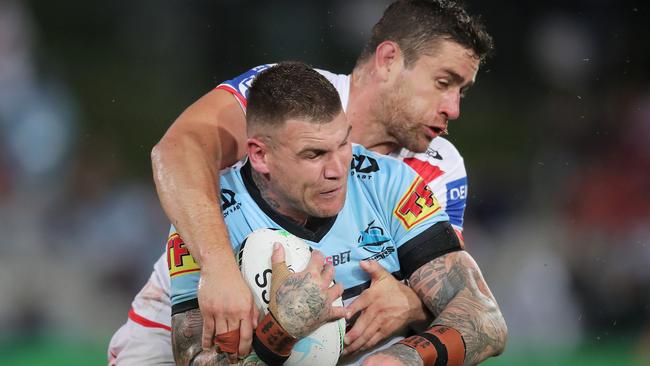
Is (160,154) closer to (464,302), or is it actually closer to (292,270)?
(292,270)

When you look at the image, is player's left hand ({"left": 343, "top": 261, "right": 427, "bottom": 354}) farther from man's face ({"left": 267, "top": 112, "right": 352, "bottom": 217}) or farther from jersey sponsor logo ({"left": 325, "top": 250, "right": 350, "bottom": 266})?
man's face ({"left": 267, "top": 112, "right": 352, "bottom": 217})

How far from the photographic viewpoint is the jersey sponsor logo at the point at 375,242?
360 centimetres

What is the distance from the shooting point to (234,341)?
3.21 metres

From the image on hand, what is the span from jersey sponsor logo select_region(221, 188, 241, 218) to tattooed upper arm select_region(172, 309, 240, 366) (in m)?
0.41

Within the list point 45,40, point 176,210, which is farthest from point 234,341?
point 45,40

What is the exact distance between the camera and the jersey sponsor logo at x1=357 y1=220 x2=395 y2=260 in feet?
11.8

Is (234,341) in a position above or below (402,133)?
below

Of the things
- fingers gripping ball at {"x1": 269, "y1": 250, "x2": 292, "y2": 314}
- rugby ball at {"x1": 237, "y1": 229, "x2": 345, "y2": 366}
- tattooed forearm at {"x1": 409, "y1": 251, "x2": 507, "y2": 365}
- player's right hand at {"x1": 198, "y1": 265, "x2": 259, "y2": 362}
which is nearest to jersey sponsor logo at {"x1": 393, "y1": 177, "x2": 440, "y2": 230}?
tattooed forearm at {"x1": 409, "y1": 251, "x2": 507, "y2": 365}

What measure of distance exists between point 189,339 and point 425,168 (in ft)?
5.28

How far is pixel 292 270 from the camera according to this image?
3219mm

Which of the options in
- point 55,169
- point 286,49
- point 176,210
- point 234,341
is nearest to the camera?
point 234,341

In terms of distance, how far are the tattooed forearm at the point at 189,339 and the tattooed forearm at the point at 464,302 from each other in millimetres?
825

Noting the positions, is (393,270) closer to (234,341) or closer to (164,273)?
(234,341)

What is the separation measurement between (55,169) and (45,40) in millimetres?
1994
